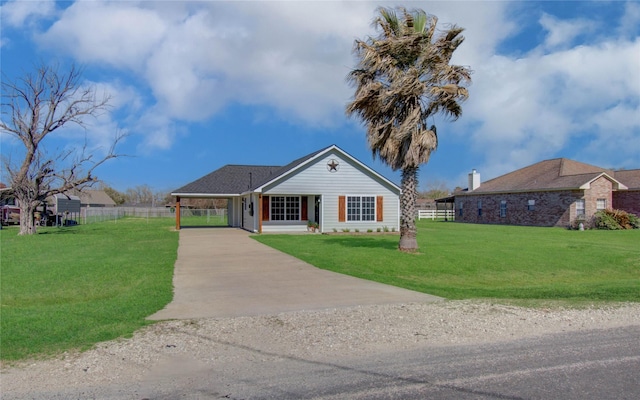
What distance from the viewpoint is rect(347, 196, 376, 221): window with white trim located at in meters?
28.8

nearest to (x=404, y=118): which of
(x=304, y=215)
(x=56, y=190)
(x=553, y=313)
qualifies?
(x=553, y=313)

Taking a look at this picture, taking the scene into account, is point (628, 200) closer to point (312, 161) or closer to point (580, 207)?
point (580, 207)

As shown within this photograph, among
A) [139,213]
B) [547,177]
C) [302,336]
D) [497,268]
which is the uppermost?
[547,177]

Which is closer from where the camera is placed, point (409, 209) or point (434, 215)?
point (409, 209)

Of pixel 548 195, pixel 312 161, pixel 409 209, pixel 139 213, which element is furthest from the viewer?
pixel 139 213

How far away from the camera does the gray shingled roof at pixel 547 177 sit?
33.9 m

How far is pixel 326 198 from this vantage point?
1111 inches

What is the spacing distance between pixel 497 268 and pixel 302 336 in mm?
9893

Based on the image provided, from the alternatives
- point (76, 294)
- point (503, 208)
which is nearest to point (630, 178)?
point (503, 208)

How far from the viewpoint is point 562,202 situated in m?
33.9

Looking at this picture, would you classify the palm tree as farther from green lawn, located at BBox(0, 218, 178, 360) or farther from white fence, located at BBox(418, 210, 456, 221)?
white fence, located at BBox(418, 210, 456, 221)

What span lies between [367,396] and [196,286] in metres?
6.93

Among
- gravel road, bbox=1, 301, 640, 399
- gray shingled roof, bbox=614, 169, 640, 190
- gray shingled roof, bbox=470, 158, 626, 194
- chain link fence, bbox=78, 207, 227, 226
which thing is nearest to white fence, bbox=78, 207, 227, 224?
chain link fence, bbox=78, 207, 227, 226

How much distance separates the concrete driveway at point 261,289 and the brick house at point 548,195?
25.9 meters
